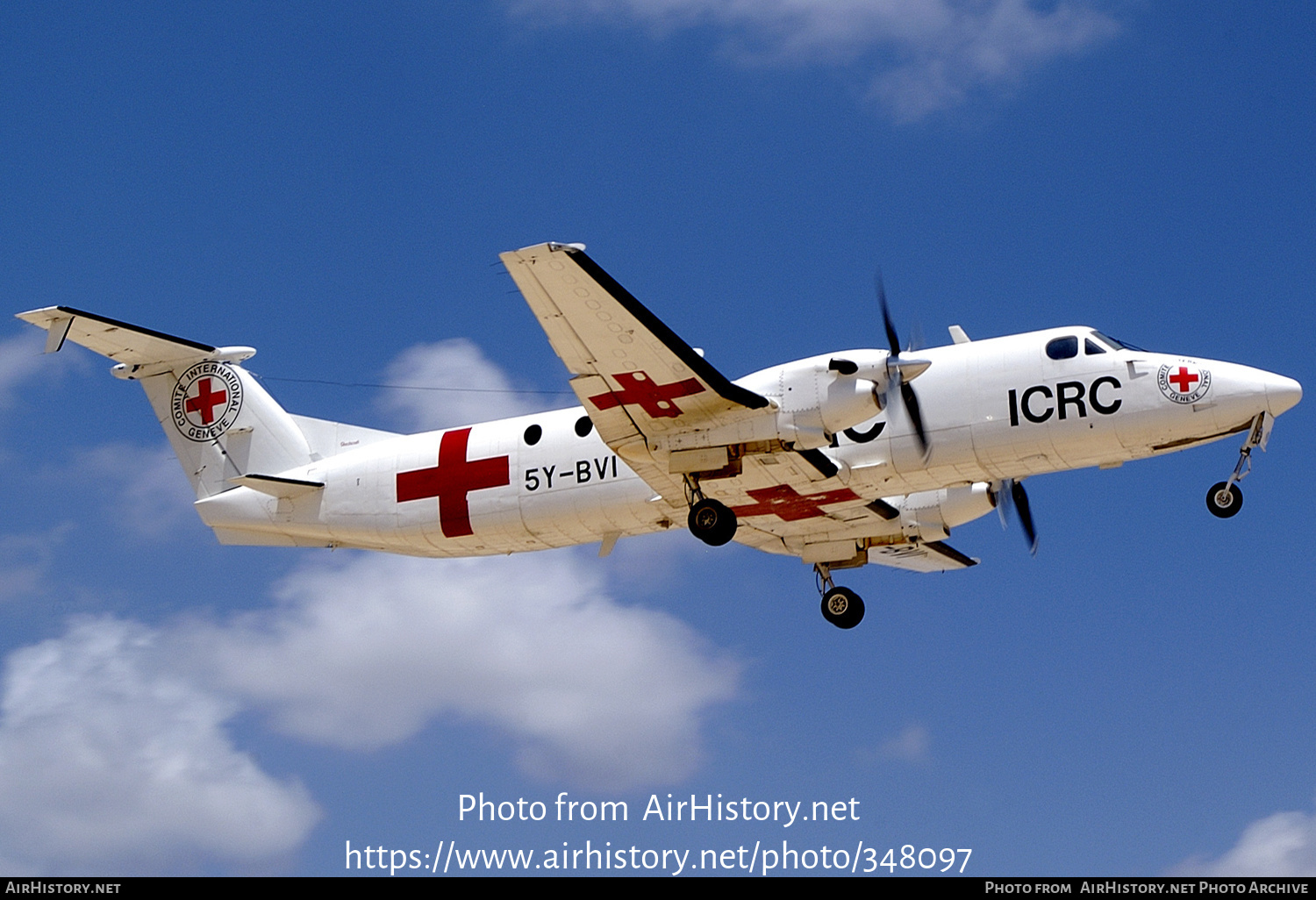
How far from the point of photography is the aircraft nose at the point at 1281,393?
18672 mm

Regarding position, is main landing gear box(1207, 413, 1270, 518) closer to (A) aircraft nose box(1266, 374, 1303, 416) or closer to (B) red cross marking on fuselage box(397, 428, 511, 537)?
(A) aircraft nose box(1266, 374, 1303, 416)

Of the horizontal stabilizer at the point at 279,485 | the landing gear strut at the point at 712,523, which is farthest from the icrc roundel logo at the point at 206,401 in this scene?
the landing gear strut at the point at 712,523

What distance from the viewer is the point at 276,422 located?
24.9 metres

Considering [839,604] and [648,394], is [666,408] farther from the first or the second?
[839,604]

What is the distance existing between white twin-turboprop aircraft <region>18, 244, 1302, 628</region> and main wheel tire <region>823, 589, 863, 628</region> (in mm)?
33

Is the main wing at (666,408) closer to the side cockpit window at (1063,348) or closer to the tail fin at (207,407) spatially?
the side cockpit window at (1063,348)

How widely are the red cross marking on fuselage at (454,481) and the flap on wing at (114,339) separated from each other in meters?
5.08

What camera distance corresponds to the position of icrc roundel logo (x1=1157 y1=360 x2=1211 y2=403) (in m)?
18.8

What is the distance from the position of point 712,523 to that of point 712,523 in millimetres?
12

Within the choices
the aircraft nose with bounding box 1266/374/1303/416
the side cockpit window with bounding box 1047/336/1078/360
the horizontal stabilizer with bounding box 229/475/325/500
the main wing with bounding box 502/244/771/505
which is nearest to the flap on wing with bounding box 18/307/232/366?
the horizontal stabilizer with bounding box 229/475/325/500

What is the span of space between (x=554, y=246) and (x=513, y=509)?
5766 millimetres
